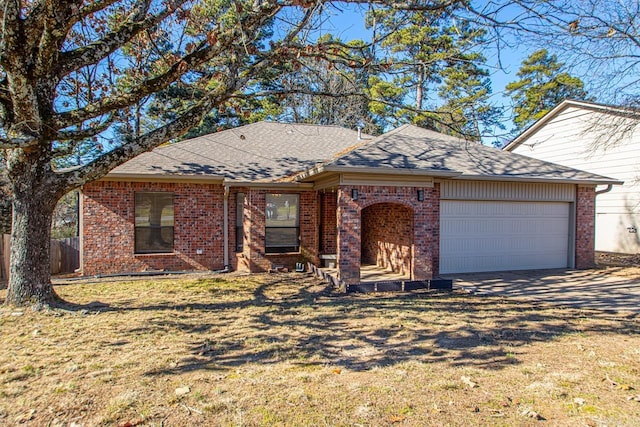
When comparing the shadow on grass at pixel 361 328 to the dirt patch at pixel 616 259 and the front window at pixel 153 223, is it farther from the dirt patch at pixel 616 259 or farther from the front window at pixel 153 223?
the dirt patch at pixel 616 259

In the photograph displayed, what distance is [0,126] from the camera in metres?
7.06

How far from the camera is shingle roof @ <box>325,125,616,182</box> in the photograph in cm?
909

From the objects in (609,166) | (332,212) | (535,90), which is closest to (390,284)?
(332,212)

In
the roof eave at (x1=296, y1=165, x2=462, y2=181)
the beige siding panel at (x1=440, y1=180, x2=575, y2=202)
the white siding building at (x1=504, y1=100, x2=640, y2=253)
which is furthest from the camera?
the white siding building at (x1=504, y1=100, x2=640, y2=253)

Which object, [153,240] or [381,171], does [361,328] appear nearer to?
[381,171]

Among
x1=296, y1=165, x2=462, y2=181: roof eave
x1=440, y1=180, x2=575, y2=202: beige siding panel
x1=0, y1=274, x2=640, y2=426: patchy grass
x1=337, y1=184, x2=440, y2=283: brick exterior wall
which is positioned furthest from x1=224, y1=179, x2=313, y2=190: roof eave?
x1=0, y1=274, x2=640, y2=426: patchy grass

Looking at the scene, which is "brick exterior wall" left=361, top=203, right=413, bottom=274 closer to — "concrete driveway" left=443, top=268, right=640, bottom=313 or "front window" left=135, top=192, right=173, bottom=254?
"concrete driveway" left=443, top=268, right=640, bottom=313

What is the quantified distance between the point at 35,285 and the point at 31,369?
299 centimetres

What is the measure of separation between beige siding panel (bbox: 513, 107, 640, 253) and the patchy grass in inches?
453

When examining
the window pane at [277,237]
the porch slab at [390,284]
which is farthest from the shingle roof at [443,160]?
the window pane at [277,237]

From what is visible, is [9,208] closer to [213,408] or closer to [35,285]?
[35,285]

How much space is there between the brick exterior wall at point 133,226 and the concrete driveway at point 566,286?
6.84 meters

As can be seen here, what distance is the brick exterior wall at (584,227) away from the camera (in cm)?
1202

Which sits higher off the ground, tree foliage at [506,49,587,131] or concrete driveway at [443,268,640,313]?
tree foliage at [506,49,587,131]
